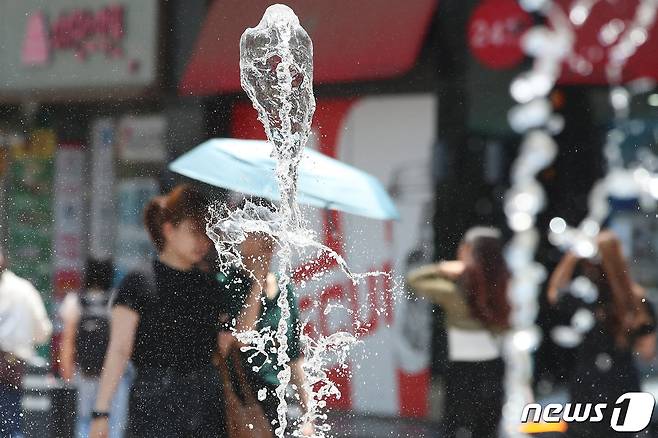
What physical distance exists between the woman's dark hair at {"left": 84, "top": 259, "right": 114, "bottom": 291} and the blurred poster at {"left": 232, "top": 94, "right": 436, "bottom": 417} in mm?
653

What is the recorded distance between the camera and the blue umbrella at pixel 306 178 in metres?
2.82

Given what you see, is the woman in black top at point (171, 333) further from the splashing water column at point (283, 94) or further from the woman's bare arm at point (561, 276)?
the woman's bare arm at point (561, 276)

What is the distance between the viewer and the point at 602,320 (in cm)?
284

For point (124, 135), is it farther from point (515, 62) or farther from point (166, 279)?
point (515, 62)

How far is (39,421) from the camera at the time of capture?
2910 millimetres

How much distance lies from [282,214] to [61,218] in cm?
78

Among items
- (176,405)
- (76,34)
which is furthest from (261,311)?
(76,34)

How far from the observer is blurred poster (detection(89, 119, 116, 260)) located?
289cm

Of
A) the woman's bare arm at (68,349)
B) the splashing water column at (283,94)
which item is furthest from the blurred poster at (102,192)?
the splashing water column at (283,94)

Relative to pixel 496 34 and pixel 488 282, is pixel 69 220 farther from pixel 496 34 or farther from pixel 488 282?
pixel 496 34

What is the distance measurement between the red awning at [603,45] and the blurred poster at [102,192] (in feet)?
5.21

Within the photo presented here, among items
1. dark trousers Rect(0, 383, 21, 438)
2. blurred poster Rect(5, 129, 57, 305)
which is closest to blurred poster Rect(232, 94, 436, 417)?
blurred poster Rect(5, 129, 57, 305)

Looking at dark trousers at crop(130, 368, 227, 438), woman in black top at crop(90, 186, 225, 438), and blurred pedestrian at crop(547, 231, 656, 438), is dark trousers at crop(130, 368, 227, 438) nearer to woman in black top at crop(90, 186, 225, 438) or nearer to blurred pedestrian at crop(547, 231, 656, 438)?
woman in black top at crop(90, 186, 225, 438)

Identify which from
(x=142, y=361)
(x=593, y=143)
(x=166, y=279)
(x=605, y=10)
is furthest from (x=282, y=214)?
(x=605, y=10)
